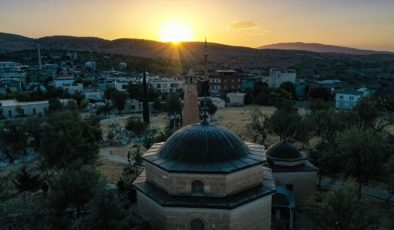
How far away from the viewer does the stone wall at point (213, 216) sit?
42.3 feet

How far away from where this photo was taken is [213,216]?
42.3 feet

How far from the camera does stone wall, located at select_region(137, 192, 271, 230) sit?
12891 millimetres

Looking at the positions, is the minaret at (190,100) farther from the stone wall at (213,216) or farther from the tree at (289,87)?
the tree at (289,87)

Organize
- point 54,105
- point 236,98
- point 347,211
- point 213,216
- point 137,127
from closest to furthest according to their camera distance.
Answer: point 213,216 → point 347,211 → point 137,127 → point 54,105 → point 236,98

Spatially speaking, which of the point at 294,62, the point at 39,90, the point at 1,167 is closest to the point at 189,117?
the point at 1,167

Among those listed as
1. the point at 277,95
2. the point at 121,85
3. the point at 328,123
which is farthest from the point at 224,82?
the point at 328,123

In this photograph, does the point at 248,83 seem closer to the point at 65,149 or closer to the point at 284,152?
the point at 284,152

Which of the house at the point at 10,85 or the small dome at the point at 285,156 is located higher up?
the house at the point at 10,85

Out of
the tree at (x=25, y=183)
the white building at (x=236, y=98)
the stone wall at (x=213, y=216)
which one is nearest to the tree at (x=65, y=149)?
the tree at (x=25, y=183)

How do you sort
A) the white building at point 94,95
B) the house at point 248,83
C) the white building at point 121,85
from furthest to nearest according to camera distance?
the house at point 248,83
the white building at point 121,85
the white building at point 94,95

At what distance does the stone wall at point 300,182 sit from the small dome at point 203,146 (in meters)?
6.93

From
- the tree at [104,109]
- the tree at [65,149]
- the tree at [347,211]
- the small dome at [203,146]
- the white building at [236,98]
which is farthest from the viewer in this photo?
the white building at [236,98]

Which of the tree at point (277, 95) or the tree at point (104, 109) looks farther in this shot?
the tree at point (277, 95)

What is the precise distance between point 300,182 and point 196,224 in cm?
1053
